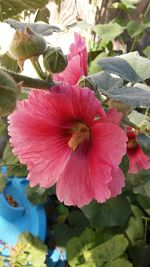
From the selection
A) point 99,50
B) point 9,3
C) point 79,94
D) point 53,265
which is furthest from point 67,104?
point 99,50

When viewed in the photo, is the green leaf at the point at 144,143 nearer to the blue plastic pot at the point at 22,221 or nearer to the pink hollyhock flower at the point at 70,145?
the pink hollyhock flower at the point at 70,145

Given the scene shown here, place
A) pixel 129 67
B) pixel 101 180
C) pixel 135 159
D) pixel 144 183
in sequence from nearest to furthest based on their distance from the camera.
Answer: pixel 101 180 → pixel 129 67 → pixel 135 159 → pixel 144 183

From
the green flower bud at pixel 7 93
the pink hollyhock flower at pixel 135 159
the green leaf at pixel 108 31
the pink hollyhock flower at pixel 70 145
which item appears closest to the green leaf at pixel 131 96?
the pink hollyhock flower at pixel 70 145

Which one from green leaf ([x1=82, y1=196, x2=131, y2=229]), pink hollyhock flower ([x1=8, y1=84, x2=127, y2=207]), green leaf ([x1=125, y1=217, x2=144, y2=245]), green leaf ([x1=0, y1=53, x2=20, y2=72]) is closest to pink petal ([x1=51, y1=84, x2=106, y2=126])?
pink hollyhock flower ([x1=8, y1=84, x2=127, y2=207])

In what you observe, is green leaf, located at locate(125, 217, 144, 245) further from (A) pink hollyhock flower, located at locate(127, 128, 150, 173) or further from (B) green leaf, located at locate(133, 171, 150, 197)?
(A) pink hollyhock flower, located at locate(127, 128, 150, 173)

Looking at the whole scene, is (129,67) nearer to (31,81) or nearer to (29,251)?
(31,81)

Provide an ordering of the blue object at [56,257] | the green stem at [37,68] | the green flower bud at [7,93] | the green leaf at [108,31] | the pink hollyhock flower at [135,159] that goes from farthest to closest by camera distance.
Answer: the green leaf at [108,31] < the blue object at [56,257] < the pink hollyhock flower at [135,159] < the green stem at [37,68] < the green flower bud at [7,93]

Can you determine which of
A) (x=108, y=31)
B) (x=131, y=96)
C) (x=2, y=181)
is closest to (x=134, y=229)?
(x=2, y=181)
